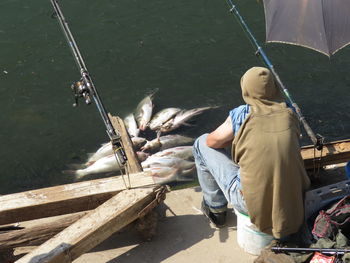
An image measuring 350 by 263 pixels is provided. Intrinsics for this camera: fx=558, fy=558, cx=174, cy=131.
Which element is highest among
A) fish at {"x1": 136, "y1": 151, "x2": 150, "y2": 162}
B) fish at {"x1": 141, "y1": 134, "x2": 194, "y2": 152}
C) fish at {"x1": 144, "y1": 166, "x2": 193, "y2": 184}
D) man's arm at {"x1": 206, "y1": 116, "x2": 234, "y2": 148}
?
man's arm at {"x1": 206, "y1": 116, "x2": 234, "y2": 148}

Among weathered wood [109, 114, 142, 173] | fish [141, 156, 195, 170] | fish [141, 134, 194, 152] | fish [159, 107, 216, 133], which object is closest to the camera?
weathered wood [109, 114, 142, 173]

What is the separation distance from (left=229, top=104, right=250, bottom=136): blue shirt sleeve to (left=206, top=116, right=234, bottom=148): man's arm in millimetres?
53

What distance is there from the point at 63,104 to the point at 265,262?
4.92m

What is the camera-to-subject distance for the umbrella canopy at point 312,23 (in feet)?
15.9

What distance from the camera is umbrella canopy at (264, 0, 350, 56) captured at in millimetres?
4848

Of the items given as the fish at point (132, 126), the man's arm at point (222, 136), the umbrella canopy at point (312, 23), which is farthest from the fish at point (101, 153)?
the man's arm at point (222, 136)

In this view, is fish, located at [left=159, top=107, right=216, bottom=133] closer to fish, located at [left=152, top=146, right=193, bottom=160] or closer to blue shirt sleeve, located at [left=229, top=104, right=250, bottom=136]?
fish, located at [left=152, top=146, right=193, bottom=160]

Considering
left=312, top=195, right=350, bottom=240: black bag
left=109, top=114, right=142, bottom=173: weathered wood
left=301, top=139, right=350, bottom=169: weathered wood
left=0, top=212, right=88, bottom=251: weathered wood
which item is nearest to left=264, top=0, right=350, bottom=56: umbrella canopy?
left=301, top=139, right=350, bottom=169: weathered wood

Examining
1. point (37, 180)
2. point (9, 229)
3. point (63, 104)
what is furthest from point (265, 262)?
point (63, 104)

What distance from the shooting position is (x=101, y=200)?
15.1ft

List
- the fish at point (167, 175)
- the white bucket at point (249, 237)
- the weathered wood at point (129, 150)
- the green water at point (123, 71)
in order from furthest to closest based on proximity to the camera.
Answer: the green water at point (123, 71), the fish at point (167, 175), the weathered wood at point (129, 150), the white bucket at point (249, 237)

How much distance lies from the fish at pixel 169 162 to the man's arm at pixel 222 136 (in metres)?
2.46

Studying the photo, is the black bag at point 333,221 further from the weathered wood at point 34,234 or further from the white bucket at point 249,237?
the weathered wood at point 34,234

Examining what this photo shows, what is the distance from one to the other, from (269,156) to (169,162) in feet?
10.7
